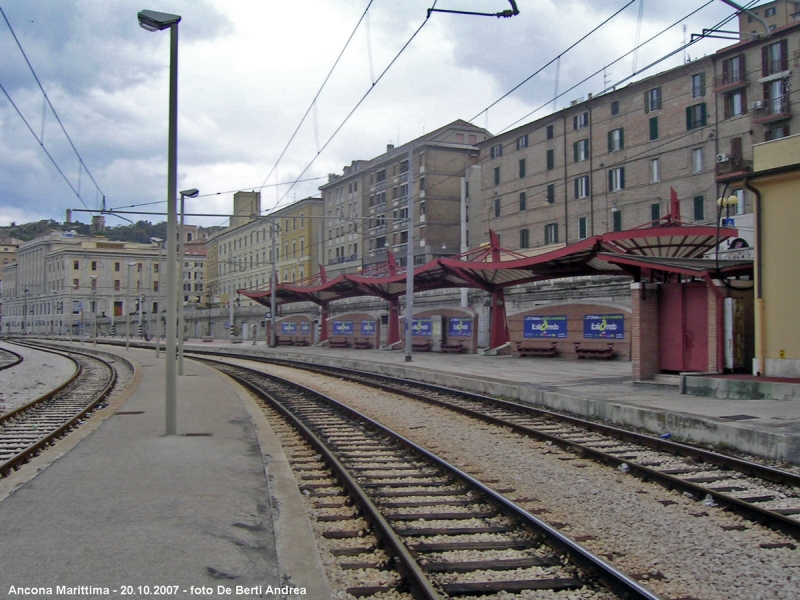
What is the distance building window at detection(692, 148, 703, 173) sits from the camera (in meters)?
45.3

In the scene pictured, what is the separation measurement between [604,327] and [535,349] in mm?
4204

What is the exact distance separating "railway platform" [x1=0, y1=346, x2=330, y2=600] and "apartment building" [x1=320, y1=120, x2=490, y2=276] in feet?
188

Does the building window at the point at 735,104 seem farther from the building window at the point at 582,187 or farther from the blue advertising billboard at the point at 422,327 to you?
the blue advertising billboard at the point at 422,327

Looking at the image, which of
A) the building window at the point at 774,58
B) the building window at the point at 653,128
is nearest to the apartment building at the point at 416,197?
the building window at the point at 653,128

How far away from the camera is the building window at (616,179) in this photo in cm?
5028

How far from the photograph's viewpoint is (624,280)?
108 ft

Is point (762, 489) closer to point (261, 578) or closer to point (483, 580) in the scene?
point (483, 580)

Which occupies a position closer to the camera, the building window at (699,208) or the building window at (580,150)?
the building window at (699,208)

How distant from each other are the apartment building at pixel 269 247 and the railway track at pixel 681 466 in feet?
229

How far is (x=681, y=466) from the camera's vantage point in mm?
9586

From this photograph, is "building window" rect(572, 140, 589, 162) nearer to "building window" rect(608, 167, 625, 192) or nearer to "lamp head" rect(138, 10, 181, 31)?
"building window" rect(608, 167, 625, 192)

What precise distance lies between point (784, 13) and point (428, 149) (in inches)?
1267

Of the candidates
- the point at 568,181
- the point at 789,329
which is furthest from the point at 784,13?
the point at 789,329

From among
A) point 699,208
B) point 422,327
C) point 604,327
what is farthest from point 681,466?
point 699,208
